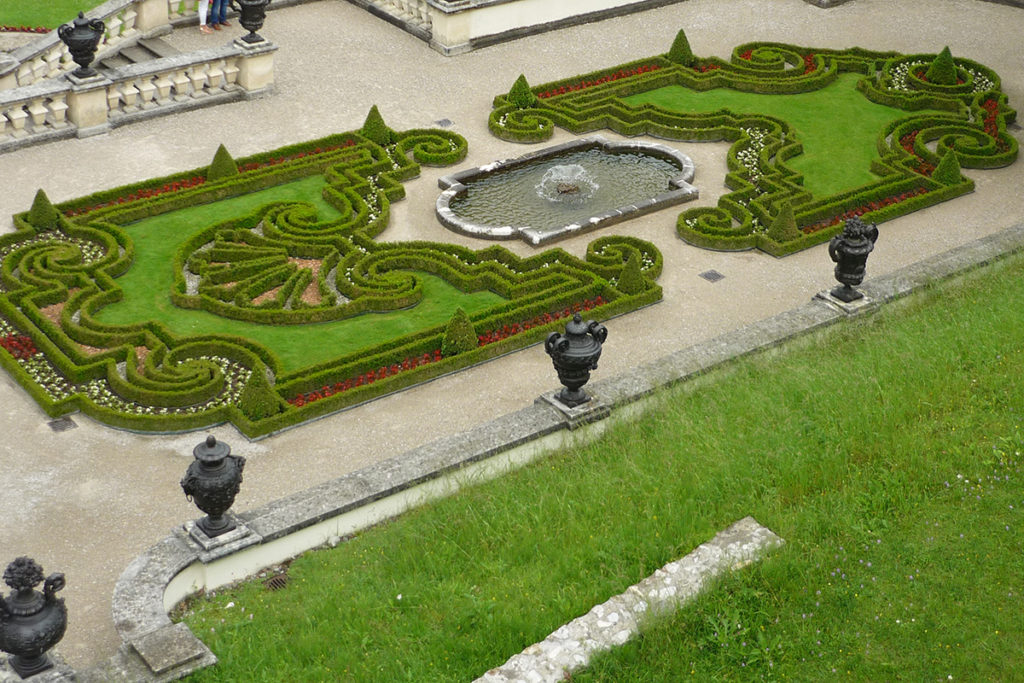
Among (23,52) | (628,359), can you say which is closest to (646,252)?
(628,359)

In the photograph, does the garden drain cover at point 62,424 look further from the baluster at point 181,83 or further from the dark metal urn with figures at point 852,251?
the dark metal urn with figures at point 852,251

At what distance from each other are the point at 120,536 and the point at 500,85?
749 inches

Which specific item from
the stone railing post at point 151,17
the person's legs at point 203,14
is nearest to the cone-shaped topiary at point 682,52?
the person's legs at point 203,14

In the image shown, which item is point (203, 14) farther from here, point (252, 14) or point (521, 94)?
→ point (521, 94)

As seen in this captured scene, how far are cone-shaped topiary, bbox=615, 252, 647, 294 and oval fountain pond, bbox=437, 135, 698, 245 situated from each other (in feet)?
8.54

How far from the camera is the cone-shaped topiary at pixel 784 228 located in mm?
27328

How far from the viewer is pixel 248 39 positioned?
32.6m

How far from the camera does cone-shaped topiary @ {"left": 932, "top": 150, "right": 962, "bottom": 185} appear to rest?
29438 millimetres

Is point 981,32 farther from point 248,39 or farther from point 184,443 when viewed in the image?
point 184,443

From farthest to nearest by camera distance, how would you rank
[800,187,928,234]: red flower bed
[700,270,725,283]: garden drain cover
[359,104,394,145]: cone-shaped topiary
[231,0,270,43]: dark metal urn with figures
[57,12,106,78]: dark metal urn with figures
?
1. [231,0,270,43]: dark metal urn with figures
2. [359,104,394,145]: cone-shaped topiary
3. [57,12,106,78]: dark metal urn with figures
4. [800,187,928,234]: red flower bed
5. [700,270,725,283]: garden drain cover

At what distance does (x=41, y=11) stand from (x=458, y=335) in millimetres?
21195

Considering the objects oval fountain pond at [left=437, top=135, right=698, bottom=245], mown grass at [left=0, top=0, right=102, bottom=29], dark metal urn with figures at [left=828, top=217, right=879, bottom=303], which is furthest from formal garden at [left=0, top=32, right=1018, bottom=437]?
mown grass at [left=0, top=0, right=102, bottom=29]

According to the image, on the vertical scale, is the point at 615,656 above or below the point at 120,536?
above

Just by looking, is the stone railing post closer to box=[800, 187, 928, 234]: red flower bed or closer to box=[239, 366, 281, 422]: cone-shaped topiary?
box=[239, 366, 281, 422]: cone-shaped topiary
